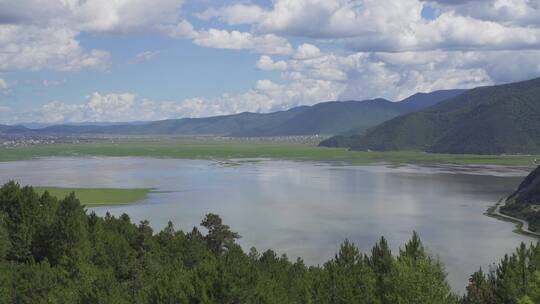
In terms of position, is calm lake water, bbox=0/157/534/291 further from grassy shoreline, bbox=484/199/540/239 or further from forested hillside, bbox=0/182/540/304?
forested hillside, bbox=0/182/540/304

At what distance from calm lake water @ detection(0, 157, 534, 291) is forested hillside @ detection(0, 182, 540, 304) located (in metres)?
13.6

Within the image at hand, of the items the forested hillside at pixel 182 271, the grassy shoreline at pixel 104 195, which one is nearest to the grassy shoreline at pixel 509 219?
the forested hillside at pixel 182 271

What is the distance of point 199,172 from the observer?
142 meters

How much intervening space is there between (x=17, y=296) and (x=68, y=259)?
20.9ft

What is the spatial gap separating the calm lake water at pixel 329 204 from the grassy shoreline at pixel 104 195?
274 cm

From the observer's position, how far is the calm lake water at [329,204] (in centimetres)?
5766

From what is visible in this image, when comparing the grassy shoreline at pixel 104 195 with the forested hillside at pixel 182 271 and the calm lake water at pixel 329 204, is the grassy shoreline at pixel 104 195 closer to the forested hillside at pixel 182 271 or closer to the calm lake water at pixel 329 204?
the calm lake water at pixel 329 204

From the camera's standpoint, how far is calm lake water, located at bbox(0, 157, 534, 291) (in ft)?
189

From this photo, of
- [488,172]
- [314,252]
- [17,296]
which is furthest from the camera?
[488,172]

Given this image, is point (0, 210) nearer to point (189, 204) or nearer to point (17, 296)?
point (17, 296)

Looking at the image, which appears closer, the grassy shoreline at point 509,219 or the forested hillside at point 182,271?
the forested hillside at point 182,271

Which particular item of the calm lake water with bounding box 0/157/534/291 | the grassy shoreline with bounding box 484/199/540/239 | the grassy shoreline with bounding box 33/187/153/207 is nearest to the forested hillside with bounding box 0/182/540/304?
the calm lake water with bounding box 0/157/534/291

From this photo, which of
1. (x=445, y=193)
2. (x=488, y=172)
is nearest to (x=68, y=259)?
(x=445, y=193)

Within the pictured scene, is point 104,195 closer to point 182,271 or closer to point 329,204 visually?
point 329,204
